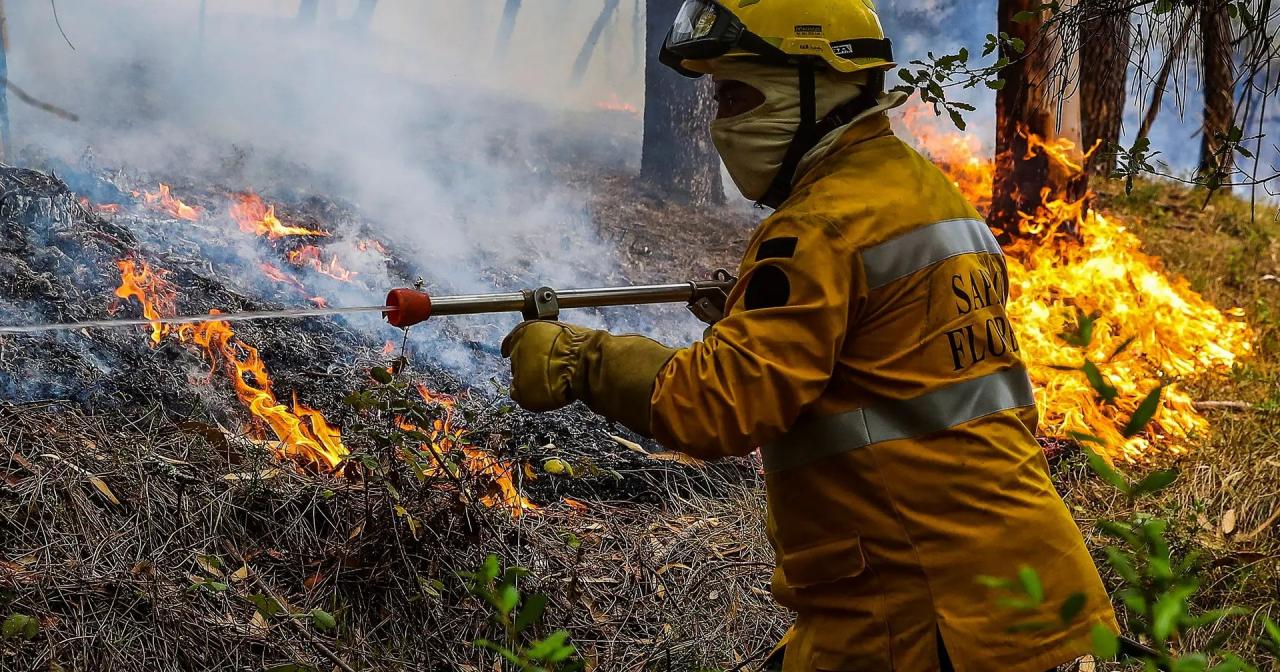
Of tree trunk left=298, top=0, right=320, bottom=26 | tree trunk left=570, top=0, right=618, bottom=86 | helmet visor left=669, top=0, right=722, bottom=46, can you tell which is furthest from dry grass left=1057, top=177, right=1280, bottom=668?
tree trunk left=298, top=0, right=320, bottom=26

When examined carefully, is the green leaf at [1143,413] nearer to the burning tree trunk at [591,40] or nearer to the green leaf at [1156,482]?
the green leaf at [1156,482]

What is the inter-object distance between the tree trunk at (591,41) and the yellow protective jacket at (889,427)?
5.97 metres

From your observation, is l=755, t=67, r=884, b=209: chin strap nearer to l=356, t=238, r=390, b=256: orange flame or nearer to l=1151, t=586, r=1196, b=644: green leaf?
l=1151, t=586, r=1196, b=644: green leaf

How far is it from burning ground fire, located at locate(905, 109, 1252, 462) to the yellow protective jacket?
3878mm

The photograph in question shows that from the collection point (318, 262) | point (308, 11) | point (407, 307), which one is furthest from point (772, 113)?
point (308, 11)

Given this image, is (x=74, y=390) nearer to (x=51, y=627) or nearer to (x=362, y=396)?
(x=51, y=627)

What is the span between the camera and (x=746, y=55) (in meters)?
2.49

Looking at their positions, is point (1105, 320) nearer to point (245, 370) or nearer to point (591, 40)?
point (591, 40)

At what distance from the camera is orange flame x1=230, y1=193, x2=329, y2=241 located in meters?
5.56

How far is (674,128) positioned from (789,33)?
597 cm

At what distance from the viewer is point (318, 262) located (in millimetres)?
5551

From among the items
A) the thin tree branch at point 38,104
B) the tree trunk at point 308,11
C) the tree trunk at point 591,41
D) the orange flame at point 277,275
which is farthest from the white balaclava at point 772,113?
the tree trunk at point 591,41

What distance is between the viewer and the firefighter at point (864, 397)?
2.14m

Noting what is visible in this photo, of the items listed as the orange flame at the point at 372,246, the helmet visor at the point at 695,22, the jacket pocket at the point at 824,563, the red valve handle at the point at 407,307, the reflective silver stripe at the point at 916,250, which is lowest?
the orange flame at the point at 372,246
